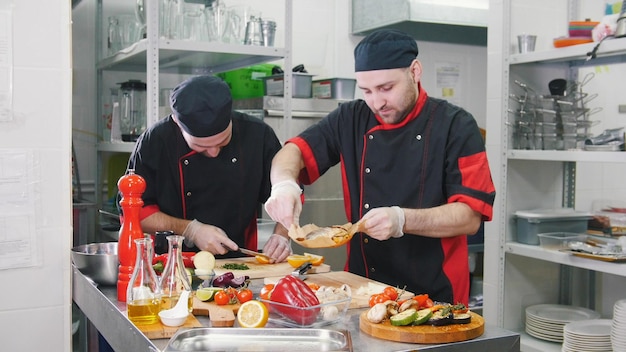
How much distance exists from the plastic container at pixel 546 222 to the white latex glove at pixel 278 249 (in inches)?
67.9

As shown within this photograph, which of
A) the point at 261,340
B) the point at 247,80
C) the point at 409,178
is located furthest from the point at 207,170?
the point at 247,80

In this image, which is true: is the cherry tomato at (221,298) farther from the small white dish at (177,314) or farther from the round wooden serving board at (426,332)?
the round wooden serving board at (426,332)

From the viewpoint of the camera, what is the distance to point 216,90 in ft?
8.50

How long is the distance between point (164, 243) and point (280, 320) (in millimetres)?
886

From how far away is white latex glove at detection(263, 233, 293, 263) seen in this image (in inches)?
102

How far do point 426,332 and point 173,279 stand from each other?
2.25ft

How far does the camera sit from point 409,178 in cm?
255

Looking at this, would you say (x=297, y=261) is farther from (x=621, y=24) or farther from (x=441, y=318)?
(x=621, y=24)

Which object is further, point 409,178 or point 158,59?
point 158,59

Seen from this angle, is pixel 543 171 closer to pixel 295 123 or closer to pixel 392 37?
pixel 295 123

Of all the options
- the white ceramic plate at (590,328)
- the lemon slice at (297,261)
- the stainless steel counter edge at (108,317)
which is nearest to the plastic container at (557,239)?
the white ceramic plate at (590,328)

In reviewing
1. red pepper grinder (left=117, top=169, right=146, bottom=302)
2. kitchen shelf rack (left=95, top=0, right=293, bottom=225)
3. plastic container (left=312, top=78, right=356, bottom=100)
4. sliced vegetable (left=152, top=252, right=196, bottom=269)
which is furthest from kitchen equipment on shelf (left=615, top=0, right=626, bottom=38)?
red pepper grinder (left=117, top=169, right=146, bottom=302)

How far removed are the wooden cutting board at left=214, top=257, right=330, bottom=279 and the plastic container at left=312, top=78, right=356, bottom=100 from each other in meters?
2.19

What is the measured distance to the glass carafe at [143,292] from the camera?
5.78 ft
